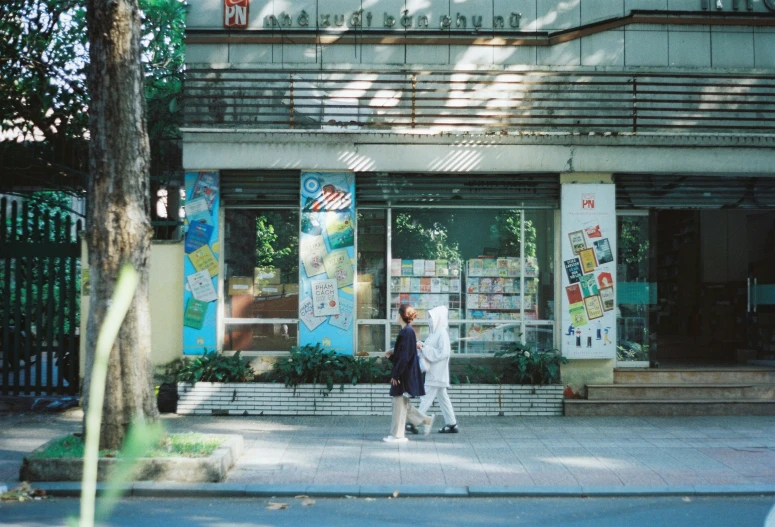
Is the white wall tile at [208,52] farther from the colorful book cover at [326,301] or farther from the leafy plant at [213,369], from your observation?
the leafy plant at [213,369]

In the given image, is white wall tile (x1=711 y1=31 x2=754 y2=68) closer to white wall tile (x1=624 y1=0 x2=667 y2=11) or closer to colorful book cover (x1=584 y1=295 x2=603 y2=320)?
white wall tile (x1=624 y1=0 x2=667 y2=11)

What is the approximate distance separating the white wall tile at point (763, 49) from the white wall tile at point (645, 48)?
5.28 ft

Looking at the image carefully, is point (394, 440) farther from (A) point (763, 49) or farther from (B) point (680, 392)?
(A) point (763, 49)

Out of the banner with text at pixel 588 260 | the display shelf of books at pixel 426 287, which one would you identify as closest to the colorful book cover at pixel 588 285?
the banner with text at pixel 588 260

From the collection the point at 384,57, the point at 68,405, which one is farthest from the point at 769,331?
the point at 68,405

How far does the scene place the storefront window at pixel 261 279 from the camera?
12477 mm

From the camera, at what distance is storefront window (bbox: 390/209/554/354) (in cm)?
1267

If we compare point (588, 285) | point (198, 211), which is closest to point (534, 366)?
point (588, 285)

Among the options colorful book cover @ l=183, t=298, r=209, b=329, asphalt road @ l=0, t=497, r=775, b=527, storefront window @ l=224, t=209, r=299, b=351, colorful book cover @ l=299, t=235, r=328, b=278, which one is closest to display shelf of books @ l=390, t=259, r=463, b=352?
colorful book cover @ l=299, t=235, r=328, b=278

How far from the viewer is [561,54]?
12961mm

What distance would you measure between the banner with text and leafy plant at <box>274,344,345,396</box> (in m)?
3.70

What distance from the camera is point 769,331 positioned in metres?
14.5

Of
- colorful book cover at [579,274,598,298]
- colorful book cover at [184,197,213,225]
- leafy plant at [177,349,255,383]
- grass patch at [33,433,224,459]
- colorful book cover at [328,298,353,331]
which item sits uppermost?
colorful book cover at [184,197,213,225]

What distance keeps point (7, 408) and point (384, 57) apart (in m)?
8.35
